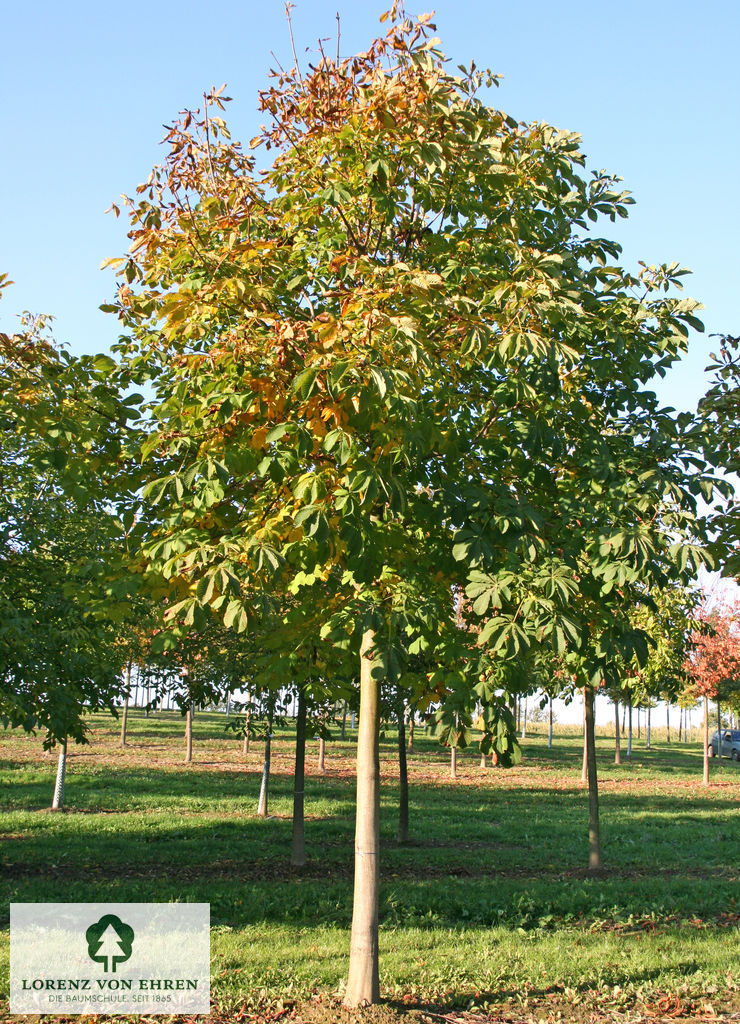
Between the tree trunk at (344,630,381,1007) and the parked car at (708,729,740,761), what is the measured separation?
1609 inches

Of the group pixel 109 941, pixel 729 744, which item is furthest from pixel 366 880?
pixel 729 744

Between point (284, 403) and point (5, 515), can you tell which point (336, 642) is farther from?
point (5, 515)

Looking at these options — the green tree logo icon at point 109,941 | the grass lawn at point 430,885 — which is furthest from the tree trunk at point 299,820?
the green tree logo icon at point 109,941

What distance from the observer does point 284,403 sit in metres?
5.04

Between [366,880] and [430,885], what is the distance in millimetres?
4996

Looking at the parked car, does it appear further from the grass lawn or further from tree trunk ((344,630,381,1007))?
tree trunk ((344,630,381,1007))

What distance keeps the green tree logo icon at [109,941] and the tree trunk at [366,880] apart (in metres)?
2.13

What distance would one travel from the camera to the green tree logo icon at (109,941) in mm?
6539

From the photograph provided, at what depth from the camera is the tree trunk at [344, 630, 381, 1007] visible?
5461mm

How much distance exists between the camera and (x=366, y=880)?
5.52 meters

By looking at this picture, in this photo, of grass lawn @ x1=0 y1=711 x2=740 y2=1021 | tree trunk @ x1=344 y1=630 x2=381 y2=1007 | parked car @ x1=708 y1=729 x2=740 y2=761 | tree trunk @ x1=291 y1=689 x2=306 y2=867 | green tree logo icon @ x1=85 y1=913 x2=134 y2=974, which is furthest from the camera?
parked car @ x1=708 y1=729 x2=740 y2=761

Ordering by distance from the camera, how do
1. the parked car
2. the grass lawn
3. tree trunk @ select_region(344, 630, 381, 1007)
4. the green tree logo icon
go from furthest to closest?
1. the parked car
2. the green tree logo icon
3. the grass lawn
4. tree trunk @ select_region(344, 630, 381, 1007)

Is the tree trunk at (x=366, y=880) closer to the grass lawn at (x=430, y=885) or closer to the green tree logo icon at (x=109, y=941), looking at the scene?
the grass lawn at (x=430, y=885)

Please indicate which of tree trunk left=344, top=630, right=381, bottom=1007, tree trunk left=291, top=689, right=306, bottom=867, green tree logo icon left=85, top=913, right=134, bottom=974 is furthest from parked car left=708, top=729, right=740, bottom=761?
tree trunk left=344, top=630, right=381, bottom=1007
